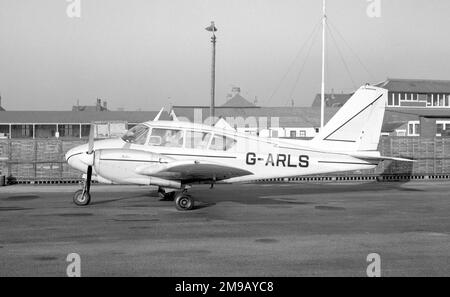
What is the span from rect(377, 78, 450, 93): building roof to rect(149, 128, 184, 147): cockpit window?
163 ft

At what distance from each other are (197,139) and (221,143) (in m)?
0.74

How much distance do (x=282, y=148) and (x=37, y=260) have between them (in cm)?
920

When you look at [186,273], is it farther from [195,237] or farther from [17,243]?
[17,243]

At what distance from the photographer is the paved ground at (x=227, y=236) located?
7.63 meters

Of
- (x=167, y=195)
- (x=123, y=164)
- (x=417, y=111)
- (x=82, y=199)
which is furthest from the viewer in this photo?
(x=417, y=111)

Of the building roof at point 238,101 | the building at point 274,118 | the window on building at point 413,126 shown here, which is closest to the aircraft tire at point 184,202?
the building at point 274,118

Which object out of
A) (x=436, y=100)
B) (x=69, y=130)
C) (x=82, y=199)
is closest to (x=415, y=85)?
(x=436, y=100)

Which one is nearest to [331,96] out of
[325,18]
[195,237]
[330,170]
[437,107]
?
[437,107]

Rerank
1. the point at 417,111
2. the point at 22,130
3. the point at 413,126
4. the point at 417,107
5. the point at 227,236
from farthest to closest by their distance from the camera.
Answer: the point at 417,107, the point at 22,130, the point at 417,111, the point at 413,126, the point at 227,236

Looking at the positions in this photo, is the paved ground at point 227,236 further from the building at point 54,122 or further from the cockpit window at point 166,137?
the building at point 54,122

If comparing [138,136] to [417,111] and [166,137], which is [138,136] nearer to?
[166,137]

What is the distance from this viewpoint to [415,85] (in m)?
62.8

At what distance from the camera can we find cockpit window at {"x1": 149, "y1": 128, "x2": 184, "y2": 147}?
14.8 meters

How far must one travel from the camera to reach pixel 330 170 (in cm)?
1620
